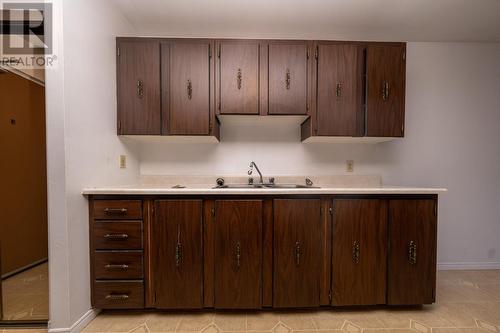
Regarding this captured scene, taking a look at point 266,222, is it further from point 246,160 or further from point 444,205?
point 444,205

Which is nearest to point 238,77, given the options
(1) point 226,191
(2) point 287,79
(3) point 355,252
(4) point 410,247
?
(2) point 287,79

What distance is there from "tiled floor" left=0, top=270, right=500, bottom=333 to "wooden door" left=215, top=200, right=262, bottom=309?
Result: 0.12 m

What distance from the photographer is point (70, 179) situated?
1280mm

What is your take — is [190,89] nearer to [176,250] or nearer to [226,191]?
[226,191]

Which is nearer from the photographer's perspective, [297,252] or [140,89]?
[297,252]

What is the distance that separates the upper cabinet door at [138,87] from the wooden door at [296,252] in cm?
128

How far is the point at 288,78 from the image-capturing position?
1727 millimetres

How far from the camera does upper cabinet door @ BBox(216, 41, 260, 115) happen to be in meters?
1.70

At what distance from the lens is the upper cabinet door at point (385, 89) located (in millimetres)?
1715

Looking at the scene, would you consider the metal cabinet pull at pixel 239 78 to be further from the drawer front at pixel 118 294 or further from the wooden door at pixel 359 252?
A: the drawer front at pixel 118 294

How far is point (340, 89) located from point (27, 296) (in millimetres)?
3097

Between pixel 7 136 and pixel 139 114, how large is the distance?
1508 millimetres

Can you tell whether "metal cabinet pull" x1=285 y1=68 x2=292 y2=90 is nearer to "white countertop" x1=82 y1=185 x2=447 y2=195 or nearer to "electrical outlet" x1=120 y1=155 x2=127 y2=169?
"white countertop" x1=82 y1=185 x2=447 y2=195
